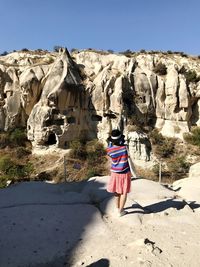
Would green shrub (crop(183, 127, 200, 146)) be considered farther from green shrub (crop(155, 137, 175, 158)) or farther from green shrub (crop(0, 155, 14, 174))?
green shrub (crop(0, 155, 14, 174))

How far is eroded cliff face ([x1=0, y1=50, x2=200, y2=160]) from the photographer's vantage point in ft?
66.0

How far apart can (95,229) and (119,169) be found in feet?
3.00

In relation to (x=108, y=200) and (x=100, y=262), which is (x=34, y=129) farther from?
(x=100, y=262)

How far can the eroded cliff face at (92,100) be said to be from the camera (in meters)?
20.1

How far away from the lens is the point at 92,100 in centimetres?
2139

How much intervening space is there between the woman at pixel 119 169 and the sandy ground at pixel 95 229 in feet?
1.16

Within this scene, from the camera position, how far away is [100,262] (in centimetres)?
270

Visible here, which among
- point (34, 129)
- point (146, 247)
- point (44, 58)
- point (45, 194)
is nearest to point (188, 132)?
point (34, 129)

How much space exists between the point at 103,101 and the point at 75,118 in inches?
101

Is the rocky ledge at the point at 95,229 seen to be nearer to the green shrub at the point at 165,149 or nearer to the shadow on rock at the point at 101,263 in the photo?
the shadow on rock at the point at 101,263

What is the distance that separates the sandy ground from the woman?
35 centimetres

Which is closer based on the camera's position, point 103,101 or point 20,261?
point 20,261

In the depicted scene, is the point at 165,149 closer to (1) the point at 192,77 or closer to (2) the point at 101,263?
(1) the point at 192,77

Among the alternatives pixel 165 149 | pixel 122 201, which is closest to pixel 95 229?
pixel 122 201
